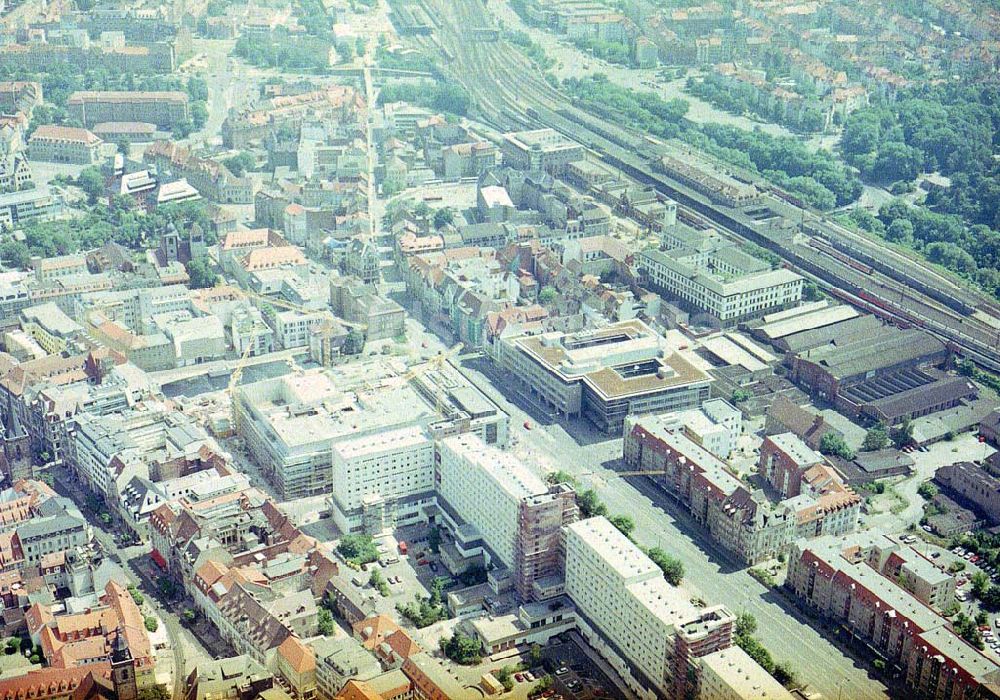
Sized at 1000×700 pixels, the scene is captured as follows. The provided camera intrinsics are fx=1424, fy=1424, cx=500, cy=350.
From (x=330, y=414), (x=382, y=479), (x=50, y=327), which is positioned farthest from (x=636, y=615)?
(x=50, y=327)

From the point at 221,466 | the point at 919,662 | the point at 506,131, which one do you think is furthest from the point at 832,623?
the point at 506,131

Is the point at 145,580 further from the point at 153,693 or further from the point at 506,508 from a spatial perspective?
the point at 506,508

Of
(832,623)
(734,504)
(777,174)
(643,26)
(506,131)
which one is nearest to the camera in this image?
(832,623)

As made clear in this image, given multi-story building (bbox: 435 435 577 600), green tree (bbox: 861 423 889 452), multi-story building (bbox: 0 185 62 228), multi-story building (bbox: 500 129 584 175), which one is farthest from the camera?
multi-story building (bbox: 500 129 584 175)

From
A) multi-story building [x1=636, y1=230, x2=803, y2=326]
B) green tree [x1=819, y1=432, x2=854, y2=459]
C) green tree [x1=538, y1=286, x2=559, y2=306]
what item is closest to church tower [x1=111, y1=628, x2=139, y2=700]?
green tree [x1=819, y1=432, x2=854, y2=459]

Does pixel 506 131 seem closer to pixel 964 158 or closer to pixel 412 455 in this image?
pixel 964 158

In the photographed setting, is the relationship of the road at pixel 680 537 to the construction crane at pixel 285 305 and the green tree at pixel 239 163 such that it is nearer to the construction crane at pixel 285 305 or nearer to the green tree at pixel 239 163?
the construction crane at pixel 285 305

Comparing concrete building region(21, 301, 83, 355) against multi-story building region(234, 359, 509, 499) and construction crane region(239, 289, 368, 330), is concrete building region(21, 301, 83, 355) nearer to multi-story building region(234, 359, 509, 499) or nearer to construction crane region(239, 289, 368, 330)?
construction crane region(239, 289, 368, 330)
